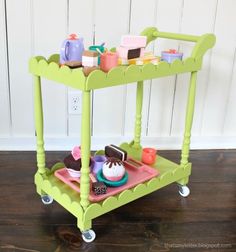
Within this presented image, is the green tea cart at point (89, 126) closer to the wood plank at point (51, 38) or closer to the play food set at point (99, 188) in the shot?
the play food set at point (99, 188)

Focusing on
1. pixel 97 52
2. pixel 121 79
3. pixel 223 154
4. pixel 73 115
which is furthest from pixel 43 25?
pixel 223 154

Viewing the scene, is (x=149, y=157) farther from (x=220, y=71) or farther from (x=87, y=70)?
(x=220, y=71)

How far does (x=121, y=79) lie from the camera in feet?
2.97

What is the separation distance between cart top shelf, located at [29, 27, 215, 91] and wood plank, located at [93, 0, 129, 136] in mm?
315

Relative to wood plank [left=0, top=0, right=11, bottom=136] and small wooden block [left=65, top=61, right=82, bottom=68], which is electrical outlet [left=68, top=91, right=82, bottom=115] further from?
small wooden block [left=65, top=61, right=82, bottom=68]

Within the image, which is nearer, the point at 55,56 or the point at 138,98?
the point at 55,56

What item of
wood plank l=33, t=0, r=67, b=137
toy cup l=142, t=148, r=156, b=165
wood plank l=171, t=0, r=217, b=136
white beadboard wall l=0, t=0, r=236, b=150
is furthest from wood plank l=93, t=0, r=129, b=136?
toy cup l=142, t=148, r=156, b=165

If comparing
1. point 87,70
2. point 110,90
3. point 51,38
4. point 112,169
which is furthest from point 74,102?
point 87,70

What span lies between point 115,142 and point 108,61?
676 mm

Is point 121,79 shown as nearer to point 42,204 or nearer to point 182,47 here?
point 42,204

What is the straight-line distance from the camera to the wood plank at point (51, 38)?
4.42 ft

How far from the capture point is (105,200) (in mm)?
994

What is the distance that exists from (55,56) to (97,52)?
0.48ft

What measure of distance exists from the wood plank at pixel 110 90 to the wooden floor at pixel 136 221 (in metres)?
0.35
